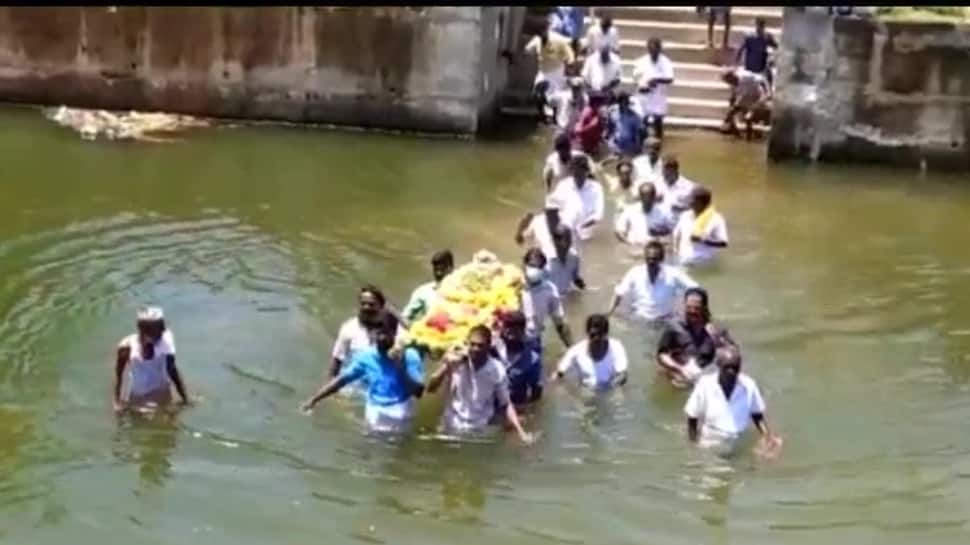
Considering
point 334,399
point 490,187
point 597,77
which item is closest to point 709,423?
point 334,399

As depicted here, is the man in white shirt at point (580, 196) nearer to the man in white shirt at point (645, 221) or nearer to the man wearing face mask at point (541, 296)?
the man in white shirt at point (645, 221)

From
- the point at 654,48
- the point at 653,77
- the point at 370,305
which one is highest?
the point at 654,48

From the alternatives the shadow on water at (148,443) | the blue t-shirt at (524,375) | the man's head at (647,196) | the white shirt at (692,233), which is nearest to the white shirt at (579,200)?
the man's head at (647,196)

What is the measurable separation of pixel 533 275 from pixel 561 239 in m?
1.48

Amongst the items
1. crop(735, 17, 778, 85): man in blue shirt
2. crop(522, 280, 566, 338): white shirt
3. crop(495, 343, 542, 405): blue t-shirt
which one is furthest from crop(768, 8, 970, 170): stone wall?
crop(495, 343, 542, 405): blue t-shirt

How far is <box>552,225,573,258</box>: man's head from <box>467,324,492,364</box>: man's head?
3481 millimetres

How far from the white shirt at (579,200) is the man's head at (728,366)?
19.3ft

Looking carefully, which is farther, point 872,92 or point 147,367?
point 872,92

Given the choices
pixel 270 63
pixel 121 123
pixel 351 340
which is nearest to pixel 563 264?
pixel 351 340

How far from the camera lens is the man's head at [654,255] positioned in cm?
1447

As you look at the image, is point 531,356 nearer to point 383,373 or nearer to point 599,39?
point 383,373

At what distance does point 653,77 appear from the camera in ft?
75.6

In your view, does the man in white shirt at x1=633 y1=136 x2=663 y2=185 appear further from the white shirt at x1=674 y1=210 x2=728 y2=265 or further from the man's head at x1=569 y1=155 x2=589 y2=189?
the white shirt at x1=674 y1=210 x2=728 y2=265

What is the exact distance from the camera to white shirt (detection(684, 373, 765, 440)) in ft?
38.7
